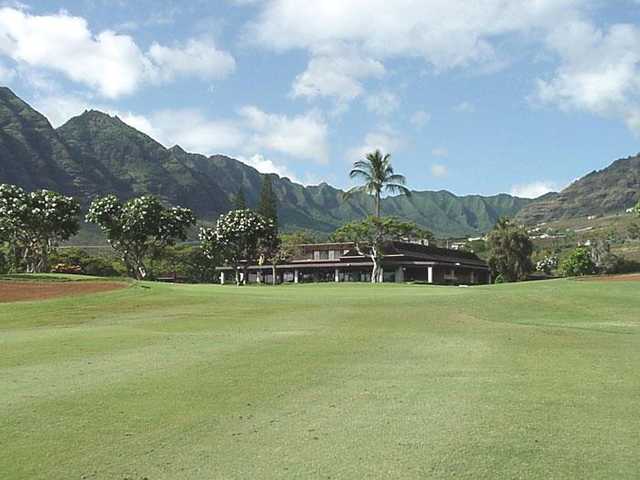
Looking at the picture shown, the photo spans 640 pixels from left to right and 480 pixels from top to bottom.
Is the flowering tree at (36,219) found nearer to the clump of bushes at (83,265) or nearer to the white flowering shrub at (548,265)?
the clump of bushes at (83,265)

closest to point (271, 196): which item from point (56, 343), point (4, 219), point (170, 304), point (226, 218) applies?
point (226, 218)

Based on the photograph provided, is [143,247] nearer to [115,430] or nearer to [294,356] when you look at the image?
[294,356]

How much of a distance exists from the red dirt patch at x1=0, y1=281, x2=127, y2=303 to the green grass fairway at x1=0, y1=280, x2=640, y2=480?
690 inches

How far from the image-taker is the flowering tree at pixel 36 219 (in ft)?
245

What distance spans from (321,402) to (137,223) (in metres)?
77.5

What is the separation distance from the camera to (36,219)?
2965 inches

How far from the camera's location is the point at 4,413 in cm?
985

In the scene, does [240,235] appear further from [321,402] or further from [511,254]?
[321,402]

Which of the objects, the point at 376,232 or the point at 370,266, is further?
the point at 370,266

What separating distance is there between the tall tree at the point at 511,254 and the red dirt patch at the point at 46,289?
70.2 meters

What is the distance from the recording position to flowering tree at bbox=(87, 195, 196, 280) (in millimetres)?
84938

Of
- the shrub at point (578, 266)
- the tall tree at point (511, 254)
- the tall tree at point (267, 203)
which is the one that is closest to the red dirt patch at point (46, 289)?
the tall tree at point (511, 254)

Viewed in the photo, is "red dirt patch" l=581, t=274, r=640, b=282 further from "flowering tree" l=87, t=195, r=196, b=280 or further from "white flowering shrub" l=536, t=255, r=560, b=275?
"white flowering shrub" l=536, t=255, r=560, b=275

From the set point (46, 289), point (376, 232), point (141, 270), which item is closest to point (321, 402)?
point (46, 289)
